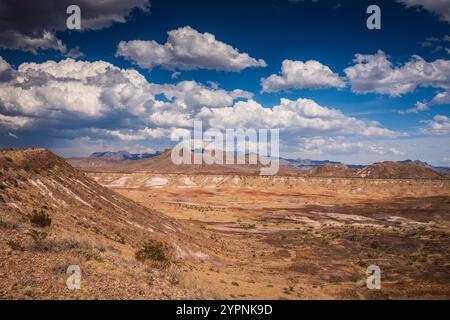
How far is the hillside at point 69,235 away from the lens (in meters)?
12.8

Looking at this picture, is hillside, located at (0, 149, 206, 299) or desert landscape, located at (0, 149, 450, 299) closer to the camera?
hillside, located at (0, 149, 206, 299)

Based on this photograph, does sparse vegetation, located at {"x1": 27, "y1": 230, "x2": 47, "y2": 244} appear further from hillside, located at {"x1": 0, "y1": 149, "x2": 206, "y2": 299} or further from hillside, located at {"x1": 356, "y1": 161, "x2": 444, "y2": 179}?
hillside, located at {"x1": 356, "y1": 161, "x2": 444, "y2": 179}

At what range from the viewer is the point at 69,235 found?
65.4 ft

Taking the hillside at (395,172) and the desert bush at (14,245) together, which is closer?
the desert bush at (14,245)

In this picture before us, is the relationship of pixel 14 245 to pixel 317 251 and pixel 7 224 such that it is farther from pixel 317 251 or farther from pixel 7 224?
pixel 317 251

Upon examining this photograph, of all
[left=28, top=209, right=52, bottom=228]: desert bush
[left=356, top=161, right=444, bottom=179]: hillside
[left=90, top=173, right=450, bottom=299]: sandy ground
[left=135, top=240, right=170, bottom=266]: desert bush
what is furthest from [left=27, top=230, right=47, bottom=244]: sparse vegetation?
[left=356, top=161, right=444, bottom=179]: hillside

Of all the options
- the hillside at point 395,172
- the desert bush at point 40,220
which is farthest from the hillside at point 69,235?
the hillside at point 395,172

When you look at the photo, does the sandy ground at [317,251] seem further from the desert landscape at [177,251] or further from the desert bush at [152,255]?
the desert bush at [152,255]

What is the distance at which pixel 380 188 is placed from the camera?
122188 mm

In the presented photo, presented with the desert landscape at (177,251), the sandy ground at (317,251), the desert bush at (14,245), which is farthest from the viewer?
the sandy ground at (317,251)

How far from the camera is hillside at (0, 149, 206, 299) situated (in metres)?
12.8
